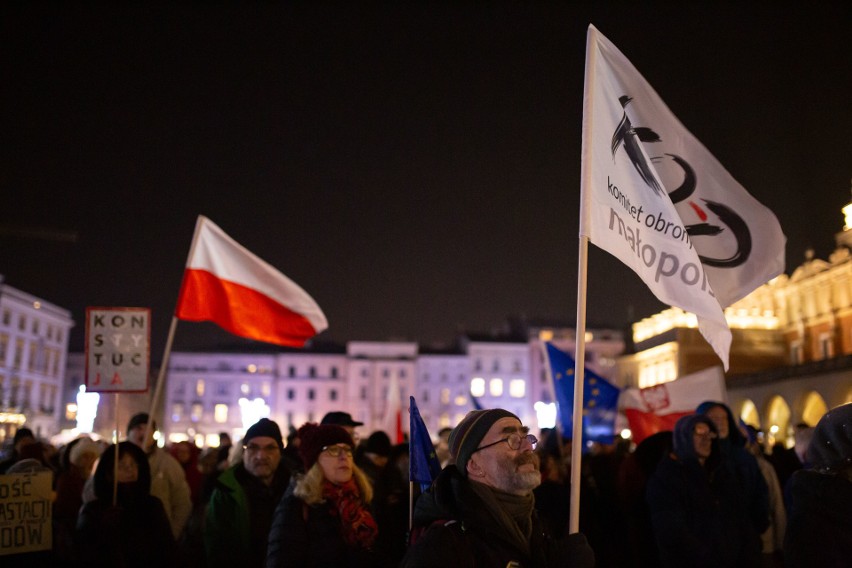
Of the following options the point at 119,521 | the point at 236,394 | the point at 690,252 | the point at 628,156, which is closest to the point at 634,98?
the point at 628,156

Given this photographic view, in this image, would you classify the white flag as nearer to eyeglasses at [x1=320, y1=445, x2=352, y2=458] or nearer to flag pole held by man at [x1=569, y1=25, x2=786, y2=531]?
flag pole held by man at [x1=569, y1=25, x2=786, y2=531]

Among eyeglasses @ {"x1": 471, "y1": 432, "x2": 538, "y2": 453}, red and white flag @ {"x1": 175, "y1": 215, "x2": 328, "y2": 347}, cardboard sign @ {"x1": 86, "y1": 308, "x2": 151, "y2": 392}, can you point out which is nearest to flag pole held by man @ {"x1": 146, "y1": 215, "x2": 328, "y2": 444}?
red and white flag @ {"x1": 175, "y1": 215, "x2": 328, "y2": 347}

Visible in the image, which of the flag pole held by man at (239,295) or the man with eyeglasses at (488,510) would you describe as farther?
the flag pole held by man at (239,295)

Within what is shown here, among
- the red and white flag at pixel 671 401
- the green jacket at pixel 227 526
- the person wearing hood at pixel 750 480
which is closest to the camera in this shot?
the green jacket at pixel 227 526

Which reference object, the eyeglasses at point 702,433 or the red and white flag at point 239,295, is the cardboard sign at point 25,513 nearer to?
the red and white flag at point 239,295

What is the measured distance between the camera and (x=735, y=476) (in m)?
A: 6.54

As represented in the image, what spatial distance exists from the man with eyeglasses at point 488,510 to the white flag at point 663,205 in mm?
1506

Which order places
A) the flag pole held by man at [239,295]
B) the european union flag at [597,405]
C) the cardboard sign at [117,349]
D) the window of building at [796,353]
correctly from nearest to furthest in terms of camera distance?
the cardboard sign at [117,349]
the flag pole held by man at [239,295]
the european union flag at [597,405]
the window of building at [796,353]

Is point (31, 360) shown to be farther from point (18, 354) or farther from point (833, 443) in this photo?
point (833, 443)

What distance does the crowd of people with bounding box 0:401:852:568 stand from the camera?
357 centimetres

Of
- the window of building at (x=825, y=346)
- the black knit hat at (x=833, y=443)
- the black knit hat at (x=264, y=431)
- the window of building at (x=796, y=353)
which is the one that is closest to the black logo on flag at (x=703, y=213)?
the black knit hat at (x=833, y=443)

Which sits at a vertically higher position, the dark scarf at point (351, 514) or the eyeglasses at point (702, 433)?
the eyeglasses at point (702, 433)

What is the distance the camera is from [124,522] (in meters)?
6.25

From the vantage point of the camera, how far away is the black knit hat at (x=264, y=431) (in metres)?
6.66
